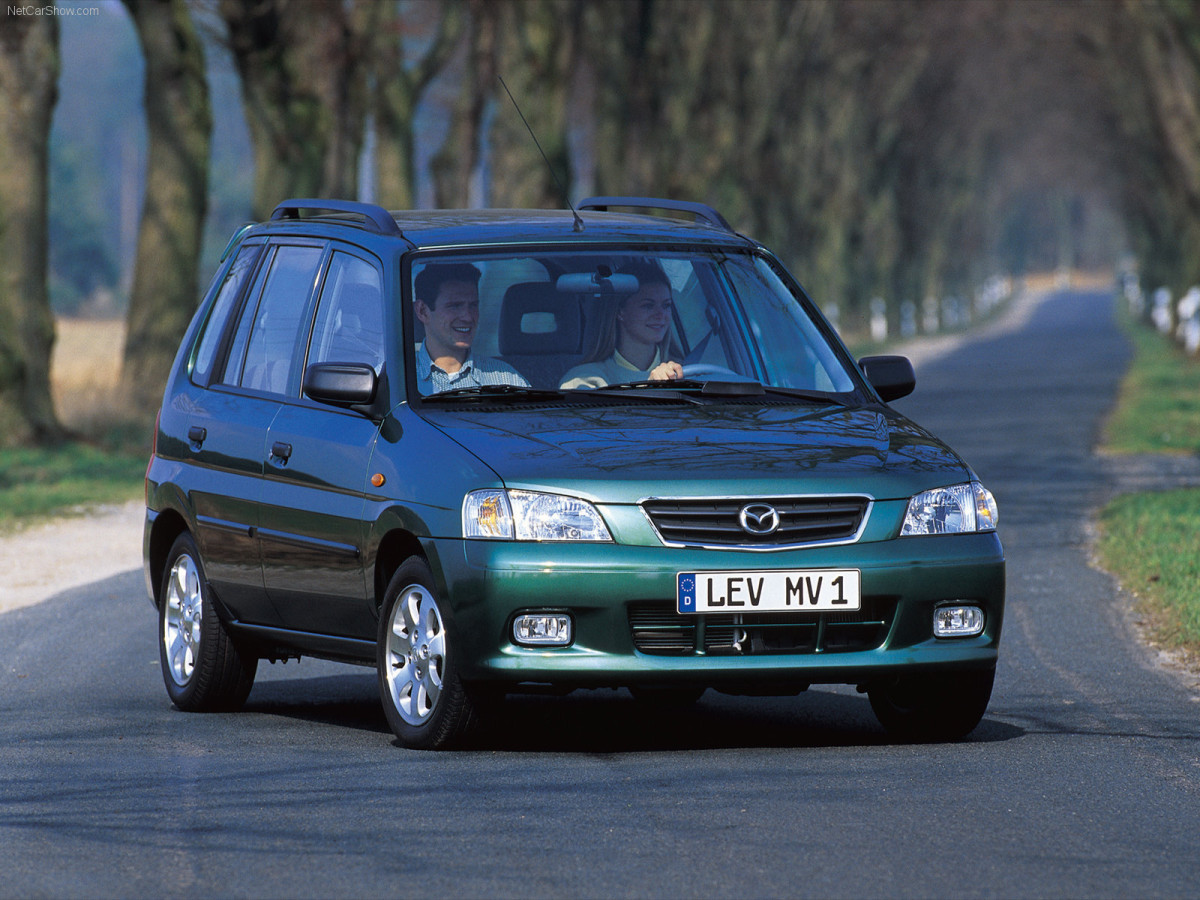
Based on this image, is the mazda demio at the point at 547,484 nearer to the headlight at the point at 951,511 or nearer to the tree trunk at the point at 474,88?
the headlight at the point at 951,511

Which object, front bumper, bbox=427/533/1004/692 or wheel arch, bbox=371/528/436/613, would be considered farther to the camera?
wheel arch, bbox=371/528/436/613

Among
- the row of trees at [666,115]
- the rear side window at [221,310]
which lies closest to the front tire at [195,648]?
the rear side window at [221,310]

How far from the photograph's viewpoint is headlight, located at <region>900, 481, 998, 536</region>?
299 inches

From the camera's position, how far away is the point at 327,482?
8.21 m

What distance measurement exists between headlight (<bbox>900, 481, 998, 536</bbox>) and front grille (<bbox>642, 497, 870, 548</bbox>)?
35 centimetres

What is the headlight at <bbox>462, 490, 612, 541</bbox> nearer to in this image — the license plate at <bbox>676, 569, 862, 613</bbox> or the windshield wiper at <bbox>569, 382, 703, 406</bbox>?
the license plate at <bbox>676, 569, 862, 613</bbox>

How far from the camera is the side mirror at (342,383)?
26.2ft

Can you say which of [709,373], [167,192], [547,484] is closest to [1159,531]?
[709,373]

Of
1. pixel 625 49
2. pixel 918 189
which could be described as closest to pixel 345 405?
pixel 625 49

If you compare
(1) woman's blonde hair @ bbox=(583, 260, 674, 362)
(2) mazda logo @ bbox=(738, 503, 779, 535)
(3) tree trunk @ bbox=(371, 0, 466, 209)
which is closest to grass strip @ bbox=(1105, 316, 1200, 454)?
(3) tree trunk @ bbox=(371, 0, 466, 209)

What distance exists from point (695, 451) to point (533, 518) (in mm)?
591

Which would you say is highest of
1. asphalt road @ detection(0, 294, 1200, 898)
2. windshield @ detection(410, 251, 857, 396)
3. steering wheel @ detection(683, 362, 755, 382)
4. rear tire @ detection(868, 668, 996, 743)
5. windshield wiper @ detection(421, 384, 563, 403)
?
windshield @ detection(410, 251, 857, 396)

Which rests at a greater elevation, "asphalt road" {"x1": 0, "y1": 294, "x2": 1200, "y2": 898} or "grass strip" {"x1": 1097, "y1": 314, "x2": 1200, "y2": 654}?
"grass strip" {"x1": 1097, "y1": 314, "x2": 1200, "y2": 654}

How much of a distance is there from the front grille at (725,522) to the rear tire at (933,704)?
2.18 feet
